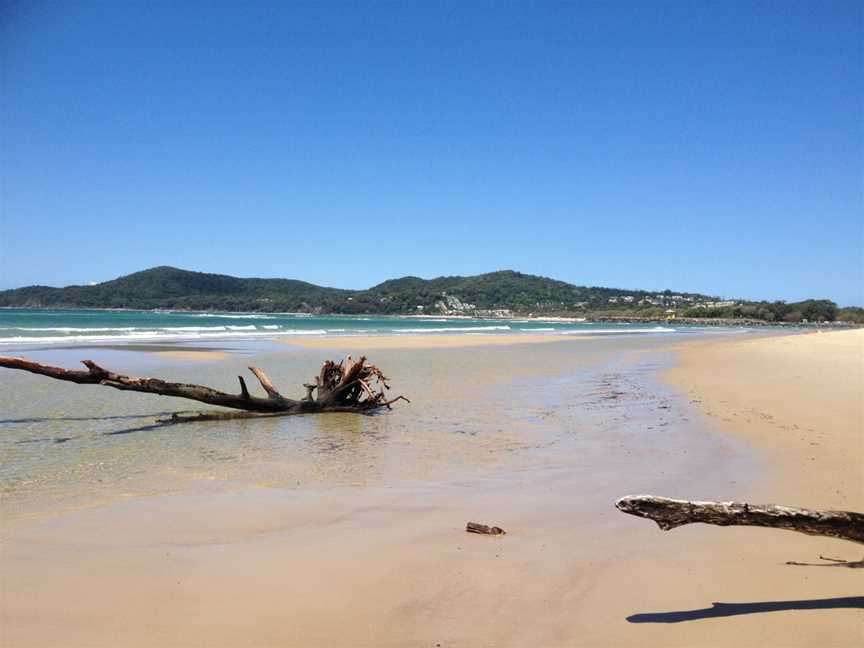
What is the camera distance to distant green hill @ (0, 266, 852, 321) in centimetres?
14750

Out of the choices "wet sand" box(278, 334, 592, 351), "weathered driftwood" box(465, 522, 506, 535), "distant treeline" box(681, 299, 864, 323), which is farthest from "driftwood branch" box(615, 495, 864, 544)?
"distant treeline" box(681, 299, 864, 323)

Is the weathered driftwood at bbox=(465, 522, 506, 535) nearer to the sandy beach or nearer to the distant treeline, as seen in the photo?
the sandy beach

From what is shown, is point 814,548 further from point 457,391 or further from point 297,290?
point 297,290

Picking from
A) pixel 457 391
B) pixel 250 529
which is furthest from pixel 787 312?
pixel 250 529

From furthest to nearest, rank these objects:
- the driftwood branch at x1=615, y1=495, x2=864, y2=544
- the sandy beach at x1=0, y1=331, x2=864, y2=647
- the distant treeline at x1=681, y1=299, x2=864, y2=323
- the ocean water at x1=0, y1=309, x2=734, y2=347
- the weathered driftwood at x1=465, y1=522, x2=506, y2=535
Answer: the distant treeline at x1=681, y1=299, x2=864, y2=323, the ocean water at x1=0, y1=309, x2=734, y2=347, the weathered driftwood at x1=465, y1=522, x2=506, y2=535, the driftwood branch at x1=615, y1=495, x2=864, y2=544, the sandy beach at x1=0, y1=331, x2=864, y2=647

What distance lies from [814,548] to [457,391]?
32.1 ft

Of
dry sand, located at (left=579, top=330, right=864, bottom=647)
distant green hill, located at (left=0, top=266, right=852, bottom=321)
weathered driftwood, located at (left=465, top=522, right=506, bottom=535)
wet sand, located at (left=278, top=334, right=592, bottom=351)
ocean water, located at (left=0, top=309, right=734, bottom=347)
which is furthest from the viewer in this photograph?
distant green hill, located at (left=0, top=266, right=852, bottom=321)

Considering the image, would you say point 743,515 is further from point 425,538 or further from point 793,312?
point 793,312

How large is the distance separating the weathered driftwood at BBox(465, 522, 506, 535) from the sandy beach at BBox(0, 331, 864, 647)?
0.27 feet

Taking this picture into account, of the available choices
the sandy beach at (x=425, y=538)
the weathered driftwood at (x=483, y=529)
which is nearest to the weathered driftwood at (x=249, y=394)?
the sandy beach at (x=425, y=538)

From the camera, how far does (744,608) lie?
354 centimetres

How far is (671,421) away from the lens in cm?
1030

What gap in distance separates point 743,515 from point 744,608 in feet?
1.78

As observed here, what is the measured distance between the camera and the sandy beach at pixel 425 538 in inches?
133
